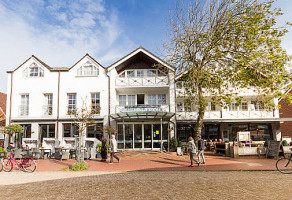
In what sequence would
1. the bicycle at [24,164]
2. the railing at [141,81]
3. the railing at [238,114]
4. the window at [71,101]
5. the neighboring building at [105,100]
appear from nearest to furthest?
the bicycle at [24,164] < the neighboring building at [105,100] < the railing at [141,81] < the window at [71,101] < the railing at [238,114]

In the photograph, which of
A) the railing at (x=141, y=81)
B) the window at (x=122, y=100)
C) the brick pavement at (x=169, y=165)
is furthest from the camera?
the window at (x=122, y=100)

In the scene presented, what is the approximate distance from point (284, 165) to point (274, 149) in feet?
15.3

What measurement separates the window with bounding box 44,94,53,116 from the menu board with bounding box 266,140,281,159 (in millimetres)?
16875

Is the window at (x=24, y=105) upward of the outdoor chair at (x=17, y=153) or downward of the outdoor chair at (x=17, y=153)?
upward

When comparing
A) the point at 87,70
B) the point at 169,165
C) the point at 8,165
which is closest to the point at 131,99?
the point at 87,70

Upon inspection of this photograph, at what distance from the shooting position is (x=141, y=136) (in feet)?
58.9

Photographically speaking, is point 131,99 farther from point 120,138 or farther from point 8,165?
point 8,165

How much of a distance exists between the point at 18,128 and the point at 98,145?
657cm

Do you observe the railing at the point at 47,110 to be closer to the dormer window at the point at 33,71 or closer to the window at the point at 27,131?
the window at the point at 27,131

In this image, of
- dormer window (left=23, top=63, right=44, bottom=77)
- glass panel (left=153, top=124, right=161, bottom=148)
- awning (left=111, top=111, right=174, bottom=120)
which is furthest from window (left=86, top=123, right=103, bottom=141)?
dormer window (left=23, top=63, right=44, bottom=77)

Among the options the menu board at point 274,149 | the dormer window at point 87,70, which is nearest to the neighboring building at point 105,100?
the dormer window at point 87,70

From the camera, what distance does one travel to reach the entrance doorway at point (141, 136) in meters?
17.8

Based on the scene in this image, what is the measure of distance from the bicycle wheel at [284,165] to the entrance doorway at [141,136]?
31.7 feet

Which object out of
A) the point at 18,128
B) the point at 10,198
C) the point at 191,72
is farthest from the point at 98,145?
the point at 10,198
